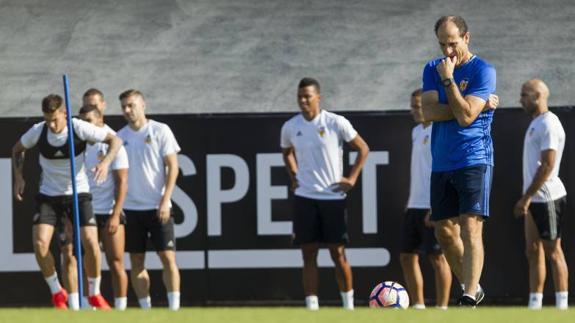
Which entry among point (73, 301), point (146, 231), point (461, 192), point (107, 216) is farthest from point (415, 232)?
point (461, 192)

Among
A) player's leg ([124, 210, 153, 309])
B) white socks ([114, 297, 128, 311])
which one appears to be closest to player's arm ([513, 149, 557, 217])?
player's leg ([124, 210, 153, 309])

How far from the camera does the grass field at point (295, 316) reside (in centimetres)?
695

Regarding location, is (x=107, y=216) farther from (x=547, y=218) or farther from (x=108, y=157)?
(x=547, y=218)

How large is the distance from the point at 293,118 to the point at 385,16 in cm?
404

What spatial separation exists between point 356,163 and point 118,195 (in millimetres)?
2197

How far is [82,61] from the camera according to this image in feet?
55.8

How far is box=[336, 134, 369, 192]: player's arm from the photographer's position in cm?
1328

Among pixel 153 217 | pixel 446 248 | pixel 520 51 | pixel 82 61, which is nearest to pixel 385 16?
pixel 520 51

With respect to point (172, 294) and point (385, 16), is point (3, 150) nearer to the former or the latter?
point (172, 294)

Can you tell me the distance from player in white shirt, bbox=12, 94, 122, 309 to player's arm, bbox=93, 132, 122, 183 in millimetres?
238

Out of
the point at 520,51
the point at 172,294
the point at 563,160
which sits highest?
the point at 520,51

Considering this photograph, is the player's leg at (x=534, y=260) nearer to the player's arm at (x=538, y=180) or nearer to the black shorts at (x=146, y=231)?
the player's arm at (x=538, y=180)

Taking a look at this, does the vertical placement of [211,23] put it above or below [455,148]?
above

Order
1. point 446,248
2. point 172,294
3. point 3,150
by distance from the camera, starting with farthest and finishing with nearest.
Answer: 1. point 3,150
2. point 172,294
3. point 446,248
